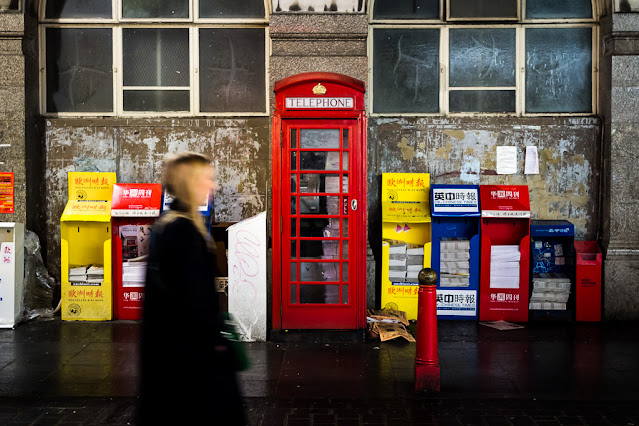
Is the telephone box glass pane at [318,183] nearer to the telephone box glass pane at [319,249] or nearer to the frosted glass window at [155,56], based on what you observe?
the telephone box glass pane at [319,249]

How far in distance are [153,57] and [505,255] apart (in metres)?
5.57

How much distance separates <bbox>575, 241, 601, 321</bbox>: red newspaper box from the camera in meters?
8.30

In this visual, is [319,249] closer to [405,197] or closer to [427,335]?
[405,197]

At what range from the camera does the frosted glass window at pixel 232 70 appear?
8.91 meters

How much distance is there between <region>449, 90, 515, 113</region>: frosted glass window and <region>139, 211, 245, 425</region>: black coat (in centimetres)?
654

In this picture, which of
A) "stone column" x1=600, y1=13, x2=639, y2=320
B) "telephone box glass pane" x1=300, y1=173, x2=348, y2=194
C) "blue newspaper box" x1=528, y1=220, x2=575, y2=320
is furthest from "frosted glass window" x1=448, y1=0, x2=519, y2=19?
"telephone box glass pane" x1=300, y1=173, x2=348, y2=194

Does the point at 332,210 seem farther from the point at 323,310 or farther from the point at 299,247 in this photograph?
the point at 323,310

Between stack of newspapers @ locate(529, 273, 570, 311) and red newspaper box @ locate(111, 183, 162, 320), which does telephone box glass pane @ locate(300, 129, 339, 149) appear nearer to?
red newspaper box @ locate(111, 183, 162, 320)

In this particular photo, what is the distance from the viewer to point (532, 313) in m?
8.48

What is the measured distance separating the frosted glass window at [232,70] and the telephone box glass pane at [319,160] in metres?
1.96

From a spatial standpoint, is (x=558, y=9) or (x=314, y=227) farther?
(x=558, y=9)

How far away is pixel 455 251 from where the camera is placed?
8391 millimetres

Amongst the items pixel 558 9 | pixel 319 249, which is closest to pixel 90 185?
pixel 319 249

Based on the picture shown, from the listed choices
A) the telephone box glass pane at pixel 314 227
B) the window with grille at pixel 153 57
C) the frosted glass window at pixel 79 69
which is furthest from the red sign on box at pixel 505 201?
the frosted glass window at pixel 79 69
